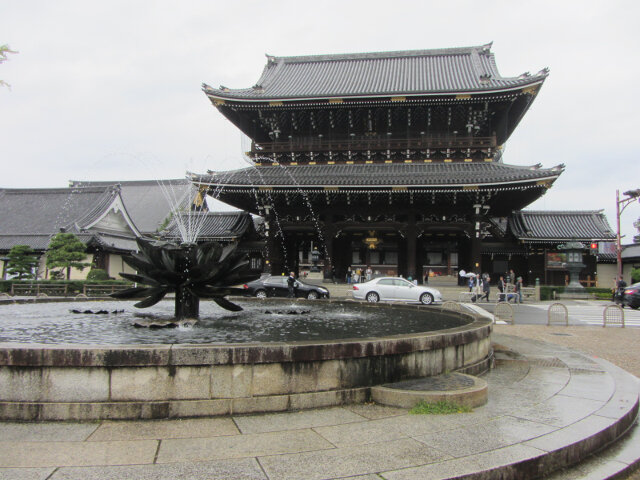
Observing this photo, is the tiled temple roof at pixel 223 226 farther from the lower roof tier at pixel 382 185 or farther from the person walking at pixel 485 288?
the person walking at pixel 485 288

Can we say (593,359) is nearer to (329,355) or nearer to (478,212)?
(329,355)

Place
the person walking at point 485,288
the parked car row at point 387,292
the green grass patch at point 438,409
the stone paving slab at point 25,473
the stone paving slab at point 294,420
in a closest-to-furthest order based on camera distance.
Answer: the stone paving slab at point 25,473 → the stone paving slab at point 294,420 → the green grass patch at point 438,409 → the parked car row at point 387,292 → the person walking at point 485,288

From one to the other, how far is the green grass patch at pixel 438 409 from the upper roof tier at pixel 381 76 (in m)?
22.1

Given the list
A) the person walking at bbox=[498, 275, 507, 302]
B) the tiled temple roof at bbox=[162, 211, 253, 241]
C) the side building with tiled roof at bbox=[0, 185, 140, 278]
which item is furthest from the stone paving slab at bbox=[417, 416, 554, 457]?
the side building with tiled roof at bbox=[0, 185, 140, 278]

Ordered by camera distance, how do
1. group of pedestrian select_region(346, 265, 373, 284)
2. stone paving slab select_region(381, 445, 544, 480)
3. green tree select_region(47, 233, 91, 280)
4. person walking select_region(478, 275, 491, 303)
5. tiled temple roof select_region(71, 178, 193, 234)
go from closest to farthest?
stone paving slab select_region(381, 445, 544, 480) → person walking select_region(478, 275, 491, 303) → group of pedestrian select_region(346, 265, 373, 284) → green tree select_region(47, 233, 91, 280) → tiled temple roof select_region(71, 178, 193, 234)

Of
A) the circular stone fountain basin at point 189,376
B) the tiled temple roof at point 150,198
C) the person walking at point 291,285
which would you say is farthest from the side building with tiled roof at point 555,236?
the tiled temple roof at point 150,198

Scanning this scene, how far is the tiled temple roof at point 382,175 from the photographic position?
2297cm

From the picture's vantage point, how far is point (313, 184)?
24.3m

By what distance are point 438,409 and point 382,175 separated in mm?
20909

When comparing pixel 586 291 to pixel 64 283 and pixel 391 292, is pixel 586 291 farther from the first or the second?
pixel 64 283

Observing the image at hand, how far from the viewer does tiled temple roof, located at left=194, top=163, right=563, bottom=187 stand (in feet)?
75.4

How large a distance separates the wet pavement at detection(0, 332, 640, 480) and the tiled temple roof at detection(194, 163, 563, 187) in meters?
18.8

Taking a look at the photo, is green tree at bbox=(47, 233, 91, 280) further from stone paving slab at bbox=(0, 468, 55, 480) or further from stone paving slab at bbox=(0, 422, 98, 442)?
stone paving slab at bbox=(0, 468, 55, 480)

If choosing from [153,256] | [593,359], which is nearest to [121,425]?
[153,256]
